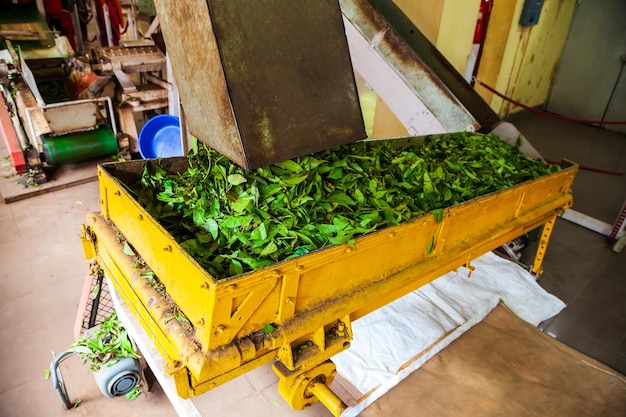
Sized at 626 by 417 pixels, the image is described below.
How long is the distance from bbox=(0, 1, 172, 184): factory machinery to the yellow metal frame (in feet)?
15.2

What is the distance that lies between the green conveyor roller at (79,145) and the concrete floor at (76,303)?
55cm

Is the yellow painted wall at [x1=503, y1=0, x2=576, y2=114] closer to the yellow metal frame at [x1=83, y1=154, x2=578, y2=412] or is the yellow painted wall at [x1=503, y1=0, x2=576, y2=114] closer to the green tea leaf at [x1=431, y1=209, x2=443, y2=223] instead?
the yellow metal frame at [x1=83, y1=154, x2=578, y2=412]

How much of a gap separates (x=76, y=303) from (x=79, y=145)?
352 cm

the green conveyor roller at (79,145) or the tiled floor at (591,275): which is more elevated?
the green conveyor roller at (79,145)

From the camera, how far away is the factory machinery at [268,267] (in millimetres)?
1813

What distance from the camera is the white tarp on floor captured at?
3.69 m

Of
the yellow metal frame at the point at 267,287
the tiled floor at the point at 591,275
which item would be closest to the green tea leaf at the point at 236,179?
the yellow metal frame at the point at 267,287

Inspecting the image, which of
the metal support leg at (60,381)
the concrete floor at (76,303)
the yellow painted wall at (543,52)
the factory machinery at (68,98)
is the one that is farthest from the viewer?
the yellow painted wall at (543,52)

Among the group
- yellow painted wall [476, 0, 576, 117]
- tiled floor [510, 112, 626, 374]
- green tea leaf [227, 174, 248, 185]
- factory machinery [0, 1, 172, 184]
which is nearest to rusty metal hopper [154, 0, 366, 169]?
green tea leaf [227, 174, 248, 185]

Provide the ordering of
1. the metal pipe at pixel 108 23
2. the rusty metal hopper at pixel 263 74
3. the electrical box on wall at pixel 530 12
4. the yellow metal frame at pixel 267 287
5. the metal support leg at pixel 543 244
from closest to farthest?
the yellow metal frame at pixel 267 287 < the rusty metal hopper at pixel 263 74 < the metal support leg at pixel 543 244 < the electrical box on wall at pixel 530 12 < the metal pipe at pixel 108 23

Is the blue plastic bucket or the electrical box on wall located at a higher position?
the electrical box on wall

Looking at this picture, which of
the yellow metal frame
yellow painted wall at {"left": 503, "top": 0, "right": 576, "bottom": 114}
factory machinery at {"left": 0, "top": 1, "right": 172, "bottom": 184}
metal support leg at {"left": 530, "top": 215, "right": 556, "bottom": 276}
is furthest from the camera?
yellow painted wall at {"left": 503, "top": 0, "right": 576, "bottom": 114}

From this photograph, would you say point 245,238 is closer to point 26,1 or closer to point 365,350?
point 365,350

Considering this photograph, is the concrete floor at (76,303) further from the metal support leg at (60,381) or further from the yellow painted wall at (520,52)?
the yellow painted wall at (520,52)
